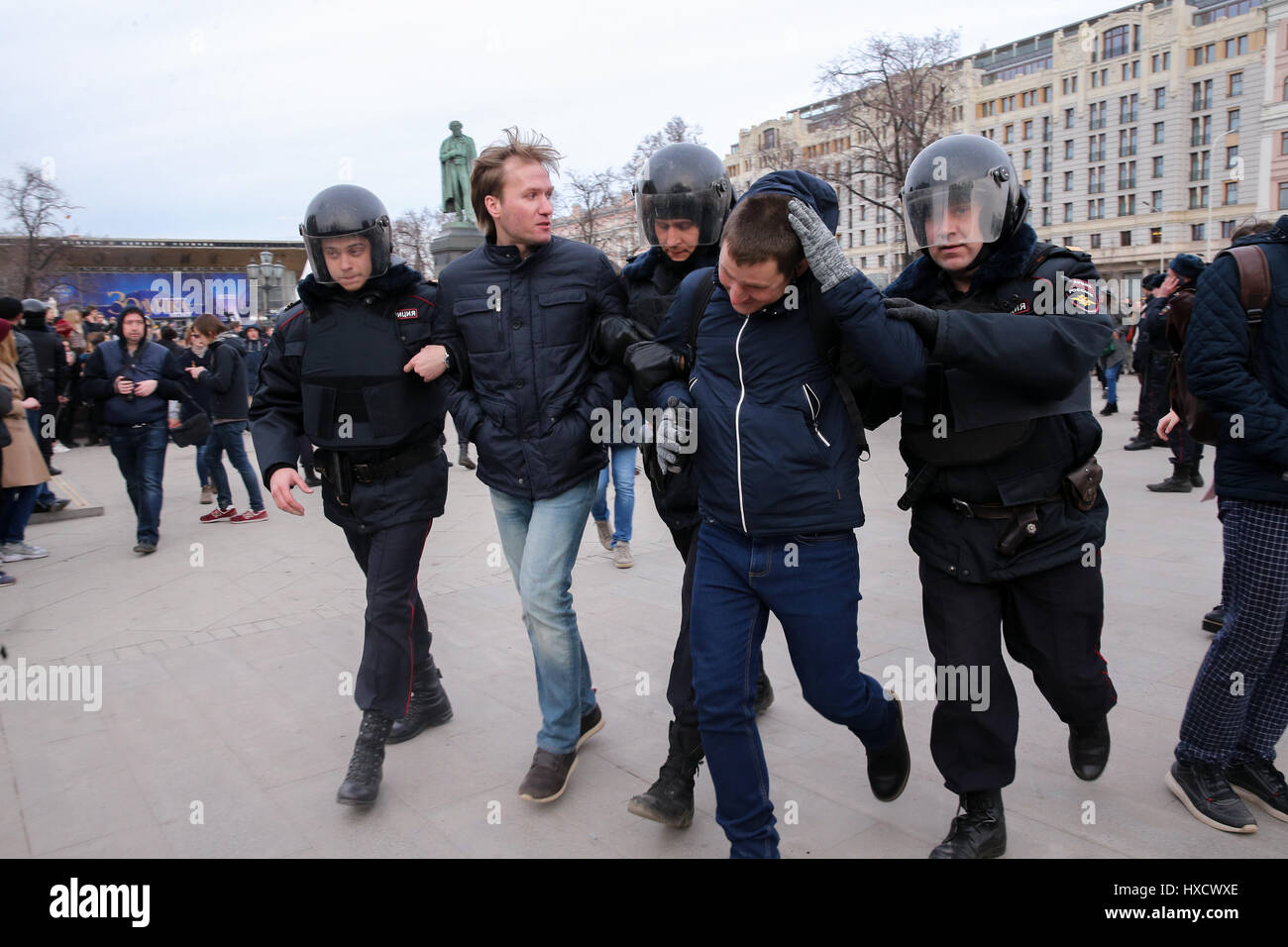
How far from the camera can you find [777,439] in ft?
7.88

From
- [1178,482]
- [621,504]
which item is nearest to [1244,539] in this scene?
[621,504]

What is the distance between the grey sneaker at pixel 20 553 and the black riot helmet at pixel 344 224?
18.6 ft

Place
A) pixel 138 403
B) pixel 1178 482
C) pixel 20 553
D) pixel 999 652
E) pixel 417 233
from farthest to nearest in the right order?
pixel 417 233, pixel 1178 482, pixel 138 403, pixel 20 553, pixel 999 652

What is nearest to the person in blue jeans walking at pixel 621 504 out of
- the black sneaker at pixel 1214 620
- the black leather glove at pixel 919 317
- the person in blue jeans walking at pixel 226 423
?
the black sneaker at pixel 1214 620

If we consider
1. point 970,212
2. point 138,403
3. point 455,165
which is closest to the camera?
point 970,212

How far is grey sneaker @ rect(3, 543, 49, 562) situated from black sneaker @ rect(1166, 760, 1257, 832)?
799cm

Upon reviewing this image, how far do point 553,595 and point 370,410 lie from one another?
36.6 inches

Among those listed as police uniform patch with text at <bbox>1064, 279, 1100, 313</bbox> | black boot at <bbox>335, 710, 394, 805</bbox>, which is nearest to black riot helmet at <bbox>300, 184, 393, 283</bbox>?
black boot at <bbox>335, 710, 394, 805</bbox>

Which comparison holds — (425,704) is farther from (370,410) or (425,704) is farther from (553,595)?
(370,410)

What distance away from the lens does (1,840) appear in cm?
303

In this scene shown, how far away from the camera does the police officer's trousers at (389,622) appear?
3320mm

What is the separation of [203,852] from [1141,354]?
10.8 meters

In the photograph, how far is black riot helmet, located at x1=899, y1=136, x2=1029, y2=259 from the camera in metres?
2.51
